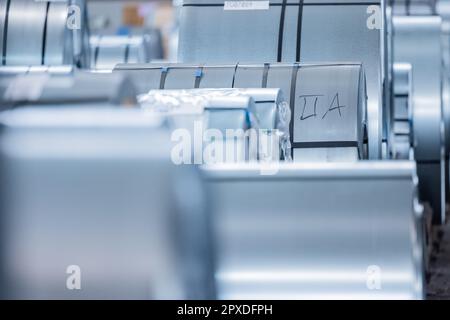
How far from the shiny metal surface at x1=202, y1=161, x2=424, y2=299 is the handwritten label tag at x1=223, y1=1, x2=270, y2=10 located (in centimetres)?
351

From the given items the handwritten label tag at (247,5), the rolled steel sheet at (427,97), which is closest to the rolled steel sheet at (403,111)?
the rolled steel sheet at (427,97)

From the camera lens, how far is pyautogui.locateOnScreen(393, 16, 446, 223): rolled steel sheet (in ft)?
24.3

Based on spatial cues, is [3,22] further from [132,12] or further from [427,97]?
[132,12]

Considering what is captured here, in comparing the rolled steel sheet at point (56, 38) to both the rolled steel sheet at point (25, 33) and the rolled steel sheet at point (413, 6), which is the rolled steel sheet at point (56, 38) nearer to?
the rolled steel sheet at point (25, 33)

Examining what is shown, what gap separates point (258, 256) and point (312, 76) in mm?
2360

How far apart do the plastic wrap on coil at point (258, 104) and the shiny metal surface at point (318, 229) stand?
747 mm

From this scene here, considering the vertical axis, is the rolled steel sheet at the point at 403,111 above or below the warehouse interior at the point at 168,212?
above

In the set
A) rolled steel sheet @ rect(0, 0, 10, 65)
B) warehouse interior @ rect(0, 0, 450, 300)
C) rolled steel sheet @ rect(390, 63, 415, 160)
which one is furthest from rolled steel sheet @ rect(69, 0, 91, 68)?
warehouse interior @ rect(0, 0, 450, 300)

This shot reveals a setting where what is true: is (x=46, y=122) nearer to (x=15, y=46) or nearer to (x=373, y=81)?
(x=373, y=81)

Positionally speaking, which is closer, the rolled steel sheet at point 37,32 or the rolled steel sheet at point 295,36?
the rolled steel sheet at point 295,36

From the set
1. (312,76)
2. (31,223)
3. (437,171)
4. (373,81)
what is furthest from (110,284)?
(437,171)

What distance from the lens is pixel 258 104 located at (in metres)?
3.30

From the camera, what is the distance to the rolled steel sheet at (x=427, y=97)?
740cm

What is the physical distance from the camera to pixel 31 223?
6.07 feet
